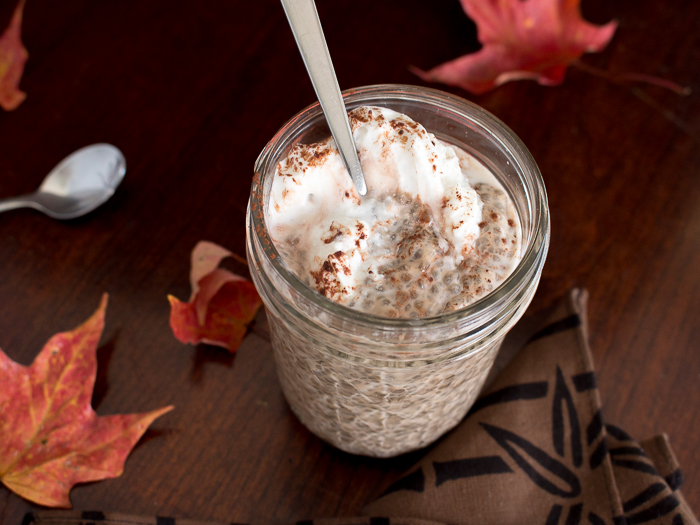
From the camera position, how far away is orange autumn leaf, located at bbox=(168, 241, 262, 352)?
74cm

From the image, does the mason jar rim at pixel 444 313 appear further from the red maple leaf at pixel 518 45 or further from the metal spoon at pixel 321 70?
the red maple leaf at pixel 518 45

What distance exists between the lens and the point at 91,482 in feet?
2.24

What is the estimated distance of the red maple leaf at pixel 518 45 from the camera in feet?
2.90

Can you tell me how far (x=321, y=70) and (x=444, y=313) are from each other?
0.21 m

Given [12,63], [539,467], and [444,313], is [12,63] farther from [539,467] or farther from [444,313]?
[539,467]

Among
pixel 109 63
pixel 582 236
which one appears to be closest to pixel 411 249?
pixel 582 236

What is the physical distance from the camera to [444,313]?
1.53 ft

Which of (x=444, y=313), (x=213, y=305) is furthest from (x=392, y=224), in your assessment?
(x=213, y=305)

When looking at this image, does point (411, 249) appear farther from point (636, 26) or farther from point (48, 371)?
point (636, 26)

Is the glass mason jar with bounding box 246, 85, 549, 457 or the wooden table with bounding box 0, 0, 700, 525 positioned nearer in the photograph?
the glass mason jar with bounding box 246, 85, 549, 457

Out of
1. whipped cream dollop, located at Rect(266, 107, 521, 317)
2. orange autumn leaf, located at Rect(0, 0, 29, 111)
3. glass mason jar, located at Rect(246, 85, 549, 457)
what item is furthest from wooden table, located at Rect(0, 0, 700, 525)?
whipped cream dollop, located at Rect(266, 107, 521, 317)

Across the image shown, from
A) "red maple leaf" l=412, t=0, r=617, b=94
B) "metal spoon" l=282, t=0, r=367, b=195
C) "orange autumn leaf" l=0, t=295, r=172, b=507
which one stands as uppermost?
"red maple leaf" l=412, t=0, r=617, b=94

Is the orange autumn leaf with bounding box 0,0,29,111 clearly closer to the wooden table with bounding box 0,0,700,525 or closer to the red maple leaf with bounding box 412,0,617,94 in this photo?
the wooden table with bounding box 0,0,700,525

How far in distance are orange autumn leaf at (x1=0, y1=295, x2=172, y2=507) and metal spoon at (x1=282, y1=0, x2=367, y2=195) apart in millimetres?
379
